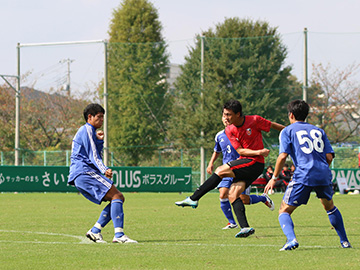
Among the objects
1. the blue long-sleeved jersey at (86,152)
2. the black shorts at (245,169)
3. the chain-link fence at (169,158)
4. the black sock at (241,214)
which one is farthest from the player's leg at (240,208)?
the chain-link fence at (169,158)

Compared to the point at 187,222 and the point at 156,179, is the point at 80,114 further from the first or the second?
the point at 187,222

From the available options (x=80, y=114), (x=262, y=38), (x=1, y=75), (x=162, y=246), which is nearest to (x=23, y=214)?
(x=162, y=246)

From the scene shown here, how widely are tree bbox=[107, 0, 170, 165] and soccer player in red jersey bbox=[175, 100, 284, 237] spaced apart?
97.9 ft

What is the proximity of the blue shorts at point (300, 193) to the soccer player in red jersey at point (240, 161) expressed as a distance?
188 centimetres

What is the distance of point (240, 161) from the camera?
10.1 metres

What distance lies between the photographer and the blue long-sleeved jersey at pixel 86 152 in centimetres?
914

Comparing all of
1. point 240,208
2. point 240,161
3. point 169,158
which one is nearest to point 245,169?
point 240,161

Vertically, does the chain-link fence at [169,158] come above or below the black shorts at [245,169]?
below

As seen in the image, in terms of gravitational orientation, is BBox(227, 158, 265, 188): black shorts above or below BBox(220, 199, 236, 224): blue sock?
above

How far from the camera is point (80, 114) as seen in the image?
177 feet

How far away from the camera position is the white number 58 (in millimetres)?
7879

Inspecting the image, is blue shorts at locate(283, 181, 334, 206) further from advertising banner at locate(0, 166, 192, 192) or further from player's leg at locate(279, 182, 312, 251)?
advertising banner at locate(0, 166, 192, 192)

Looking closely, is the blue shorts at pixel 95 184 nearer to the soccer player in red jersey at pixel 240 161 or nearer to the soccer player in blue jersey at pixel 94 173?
the soccer player in blue jersey at pixel 94 173

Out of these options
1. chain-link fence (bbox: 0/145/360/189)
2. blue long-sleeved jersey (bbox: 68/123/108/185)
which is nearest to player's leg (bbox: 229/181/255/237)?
blue long-sleeved jersey (bbox: 68/123/108/185)
